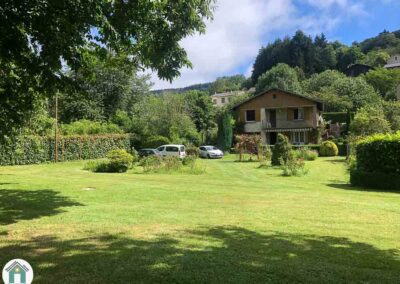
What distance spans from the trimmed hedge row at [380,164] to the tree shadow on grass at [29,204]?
41.5ft

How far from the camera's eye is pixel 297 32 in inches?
4259

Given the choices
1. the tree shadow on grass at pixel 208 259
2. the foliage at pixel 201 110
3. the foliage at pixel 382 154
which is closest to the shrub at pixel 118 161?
the foliage at pixel 382 154

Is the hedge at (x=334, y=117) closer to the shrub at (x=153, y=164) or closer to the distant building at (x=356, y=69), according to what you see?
the shrub at (x=153, y=164)

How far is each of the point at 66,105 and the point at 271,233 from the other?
163 feet

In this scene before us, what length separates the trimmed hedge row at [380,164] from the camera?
18141 millimetres

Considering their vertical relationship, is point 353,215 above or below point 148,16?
below

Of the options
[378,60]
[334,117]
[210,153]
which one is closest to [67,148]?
[210,153]

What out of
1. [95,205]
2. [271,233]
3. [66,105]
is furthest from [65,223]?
[66,105]

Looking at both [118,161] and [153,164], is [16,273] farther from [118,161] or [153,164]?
[118,161]

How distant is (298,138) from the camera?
53906 millimetres

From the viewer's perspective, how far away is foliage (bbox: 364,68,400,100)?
7931 cm

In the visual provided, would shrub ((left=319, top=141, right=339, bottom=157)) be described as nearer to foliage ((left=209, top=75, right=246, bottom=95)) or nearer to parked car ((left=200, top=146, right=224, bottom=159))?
parked car ((left=200, top=146, right=224, bottom=159))

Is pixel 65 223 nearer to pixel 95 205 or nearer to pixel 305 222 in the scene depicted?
pixel 95 205

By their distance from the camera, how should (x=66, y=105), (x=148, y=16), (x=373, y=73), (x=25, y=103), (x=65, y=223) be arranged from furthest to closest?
(x=373, y=73) → (x=66, y=105) → (x=25, y=103) → (x=65, y=223) → (x=148, y=16)
